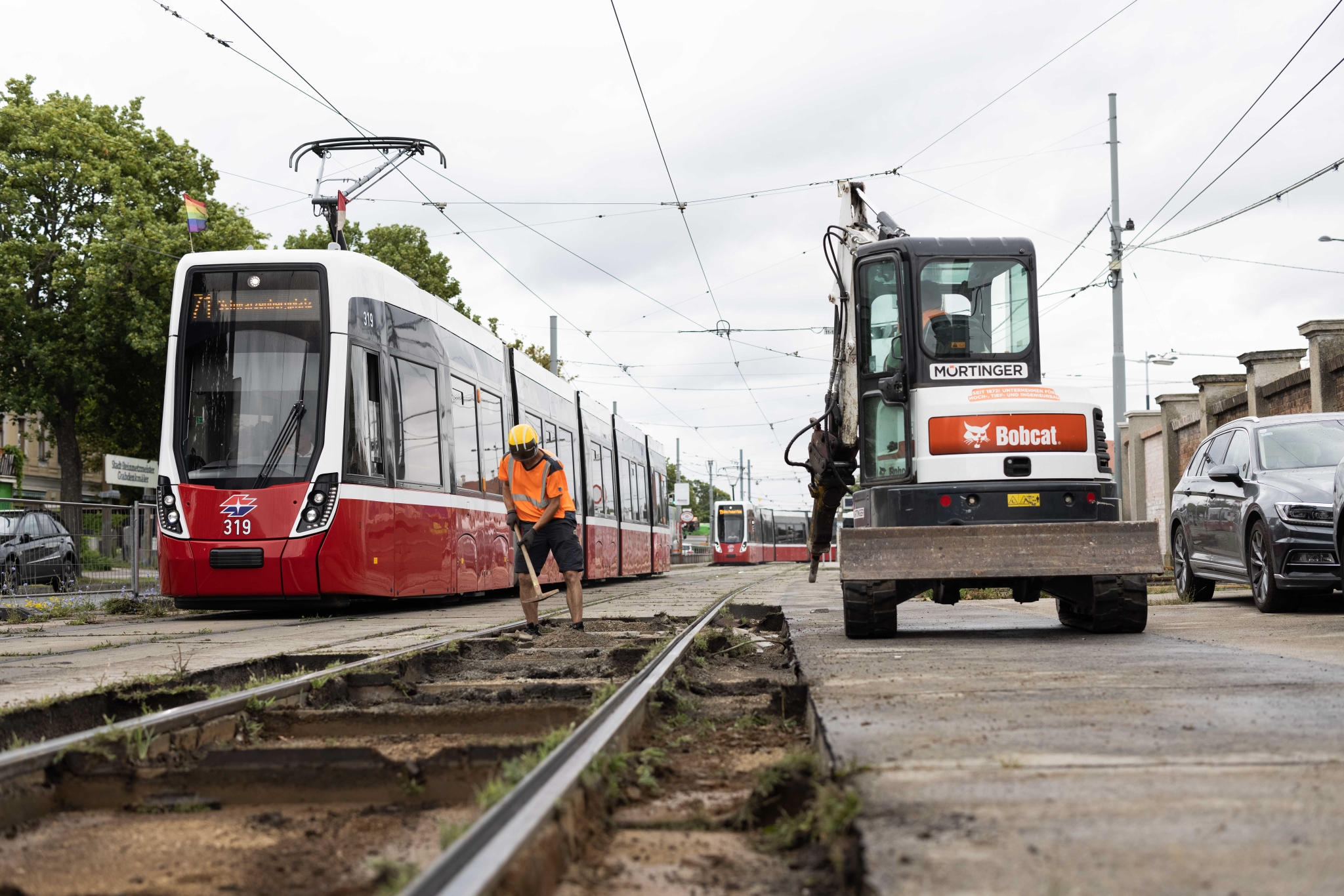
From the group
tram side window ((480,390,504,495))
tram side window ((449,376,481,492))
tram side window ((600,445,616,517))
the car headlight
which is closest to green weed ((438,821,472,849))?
the car headlight

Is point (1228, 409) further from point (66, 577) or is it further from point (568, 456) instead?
point (66, 577)

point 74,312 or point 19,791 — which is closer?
point 19,791

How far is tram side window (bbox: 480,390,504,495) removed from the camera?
17312 millimetres

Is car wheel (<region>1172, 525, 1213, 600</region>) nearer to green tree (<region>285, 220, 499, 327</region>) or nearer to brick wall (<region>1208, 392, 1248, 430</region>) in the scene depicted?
brick wall (<region>1208, 392, 1248, 430</region>)

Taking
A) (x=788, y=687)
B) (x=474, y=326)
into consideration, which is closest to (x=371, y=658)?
(x=788, y=687)

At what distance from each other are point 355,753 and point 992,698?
2.70 m

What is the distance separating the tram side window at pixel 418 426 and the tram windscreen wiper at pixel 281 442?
4.30ft

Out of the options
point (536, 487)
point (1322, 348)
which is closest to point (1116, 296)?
point (1322, 348)

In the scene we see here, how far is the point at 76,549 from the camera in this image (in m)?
17.0

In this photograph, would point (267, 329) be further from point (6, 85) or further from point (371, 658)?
point (6, 85)

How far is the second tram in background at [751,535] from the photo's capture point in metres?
56.4

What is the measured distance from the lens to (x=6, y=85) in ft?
116

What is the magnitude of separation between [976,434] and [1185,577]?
628cm

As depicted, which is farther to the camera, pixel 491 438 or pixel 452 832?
pixel 491 438
